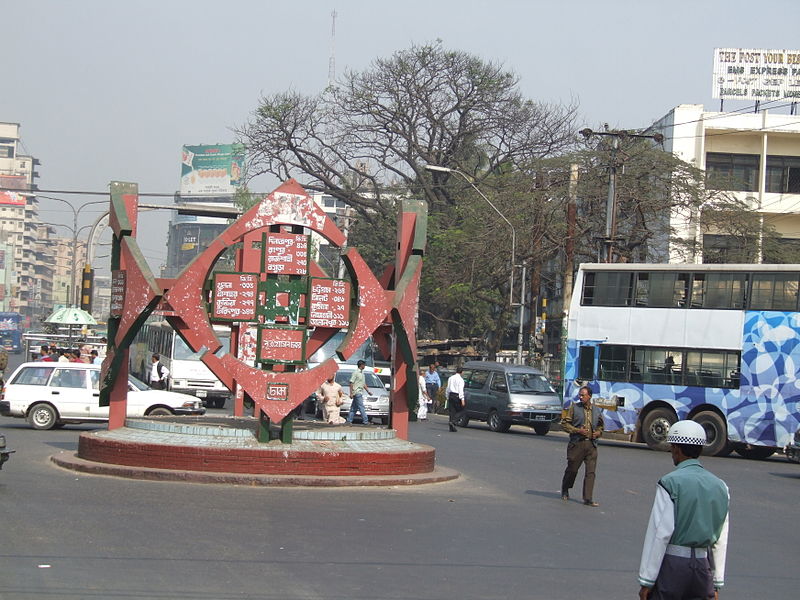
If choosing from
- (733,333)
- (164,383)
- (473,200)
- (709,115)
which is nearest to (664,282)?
(733,333)

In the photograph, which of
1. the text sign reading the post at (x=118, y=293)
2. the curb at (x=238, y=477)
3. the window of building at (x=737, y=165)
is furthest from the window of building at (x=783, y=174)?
the text sign reading the post at (x=118, y=293)

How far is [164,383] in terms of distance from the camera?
116 ft

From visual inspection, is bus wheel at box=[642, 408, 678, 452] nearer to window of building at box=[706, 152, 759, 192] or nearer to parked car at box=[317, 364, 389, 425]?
parked car at box=[317, 364, 389, 425]

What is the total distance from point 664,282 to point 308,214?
1324 cm

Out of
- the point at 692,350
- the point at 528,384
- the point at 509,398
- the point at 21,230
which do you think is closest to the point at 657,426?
the point at 692,350

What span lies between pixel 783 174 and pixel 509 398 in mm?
23938

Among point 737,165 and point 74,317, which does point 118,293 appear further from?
point 737,165

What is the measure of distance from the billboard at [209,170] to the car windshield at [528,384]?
88956mm

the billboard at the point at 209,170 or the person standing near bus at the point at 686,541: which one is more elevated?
the billboard at the point at 209,170

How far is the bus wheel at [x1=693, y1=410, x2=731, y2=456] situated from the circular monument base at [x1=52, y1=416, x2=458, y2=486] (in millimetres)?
11247

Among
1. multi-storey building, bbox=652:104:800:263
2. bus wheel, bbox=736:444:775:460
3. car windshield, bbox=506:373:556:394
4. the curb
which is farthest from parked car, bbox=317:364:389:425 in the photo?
multi-storey building, bbox=652:104:800:263

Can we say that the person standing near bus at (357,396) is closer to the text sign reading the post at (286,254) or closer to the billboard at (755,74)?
the text sign reading the post at (286,254)

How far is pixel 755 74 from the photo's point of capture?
52250 millimetres

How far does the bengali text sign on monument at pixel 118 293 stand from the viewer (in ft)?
55.0
